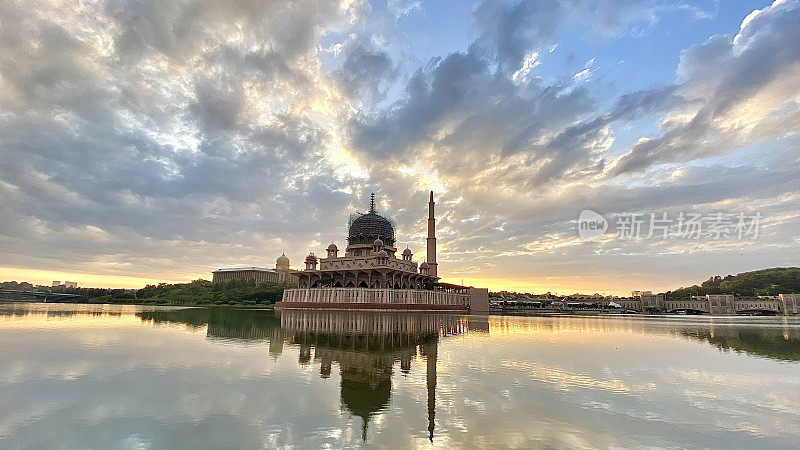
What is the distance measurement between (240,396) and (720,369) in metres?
21.0

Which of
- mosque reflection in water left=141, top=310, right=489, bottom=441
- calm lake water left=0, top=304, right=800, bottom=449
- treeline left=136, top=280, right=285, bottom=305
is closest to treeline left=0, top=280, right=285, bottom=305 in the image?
treeline left=136, top=280, right=285, bottom=305

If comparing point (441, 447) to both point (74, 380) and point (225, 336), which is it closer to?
point (74, 380)

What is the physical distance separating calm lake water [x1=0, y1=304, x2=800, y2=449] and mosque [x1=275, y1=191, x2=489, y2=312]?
5001 cm

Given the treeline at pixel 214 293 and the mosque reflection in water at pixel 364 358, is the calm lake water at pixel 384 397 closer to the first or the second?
the mosque reflection in water at pixel 364 358

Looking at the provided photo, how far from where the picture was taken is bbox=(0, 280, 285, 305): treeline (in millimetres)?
112688

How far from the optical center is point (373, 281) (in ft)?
255

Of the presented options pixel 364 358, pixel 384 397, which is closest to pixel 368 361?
pixel 364 358

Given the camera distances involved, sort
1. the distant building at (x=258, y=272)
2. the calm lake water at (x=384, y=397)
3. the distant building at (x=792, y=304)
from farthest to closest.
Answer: the distant building at (x=258, y=272) < the distant building at (x=792, y=304) < the calm lake water at (x=384, y=397)

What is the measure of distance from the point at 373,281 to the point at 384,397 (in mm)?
65949

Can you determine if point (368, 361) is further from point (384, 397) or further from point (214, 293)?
point (214, 293)

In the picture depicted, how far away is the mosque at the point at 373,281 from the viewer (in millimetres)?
72688

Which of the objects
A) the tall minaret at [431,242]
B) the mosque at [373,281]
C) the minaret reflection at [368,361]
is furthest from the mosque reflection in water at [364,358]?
the tall minaret at [431,242]

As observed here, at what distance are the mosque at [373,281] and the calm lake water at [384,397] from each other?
50010mm

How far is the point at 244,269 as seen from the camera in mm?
171250
